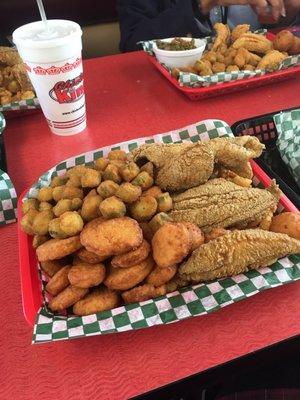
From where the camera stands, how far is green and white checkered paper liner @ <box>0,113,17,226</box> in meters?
0.80

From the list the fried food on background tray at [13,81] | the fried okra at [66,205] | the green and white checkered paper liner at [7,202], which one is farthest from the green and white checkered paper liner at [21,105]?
the fried okra at [66,205]

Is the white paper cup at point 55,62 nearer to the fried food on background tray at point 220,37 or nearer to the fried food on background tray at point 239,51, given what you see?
the fried food on background tray at point 239,51

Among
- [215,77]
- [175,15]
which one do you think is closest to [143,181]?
[215,77]

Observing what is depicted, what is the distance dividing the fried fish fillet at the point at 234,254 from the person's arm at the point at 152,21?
1.28 meters

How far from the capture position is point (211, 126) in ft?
2.90

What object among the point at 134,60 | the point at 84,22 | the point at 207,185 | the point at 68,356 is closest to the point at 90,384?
the point at 68,356

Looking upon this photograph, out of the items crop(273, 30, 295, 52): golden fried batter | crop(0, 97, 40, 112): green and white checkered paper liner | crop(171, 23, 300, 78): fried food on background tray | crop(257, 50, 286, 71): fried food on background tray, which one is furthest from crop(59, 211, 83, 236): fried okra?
crop(273, 30, 295, 52): golden fried batter

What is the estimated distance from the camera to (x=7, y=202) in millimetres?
809

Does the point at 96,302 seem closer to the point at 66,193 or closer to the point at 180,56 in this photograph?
the point at 66,193

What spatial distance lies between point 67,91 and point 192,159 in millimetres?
451

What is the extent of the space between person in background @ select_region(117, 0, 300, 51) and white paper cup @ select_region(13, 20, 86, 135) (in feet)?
2.59

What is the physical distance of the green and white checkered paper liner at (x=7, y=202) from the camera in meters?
0.80

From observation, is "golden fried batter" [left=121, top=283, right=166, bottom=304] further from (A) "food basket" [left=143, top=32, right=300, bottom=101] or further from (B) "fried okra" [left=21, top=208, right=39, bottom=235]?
(A) "food basket" [left=143, top=32, right=300, bottom=101]

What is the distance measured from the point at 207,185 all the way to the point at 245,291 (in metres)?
0.19
